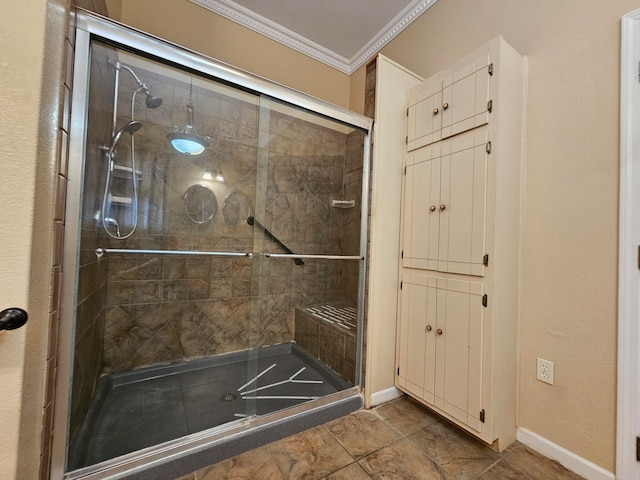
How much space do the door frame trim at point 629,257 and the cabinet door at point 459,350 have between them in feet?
1.71

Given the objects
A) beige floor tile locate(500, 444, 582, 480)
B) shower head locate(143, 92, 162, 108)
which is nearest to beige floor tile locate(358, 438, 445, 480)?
beige floor tile locate(500, 444, 582, 480)

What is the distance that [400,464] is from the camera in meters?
1.27

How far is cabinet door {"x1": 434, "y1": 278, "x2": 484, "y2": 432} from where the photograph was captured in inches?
53.3

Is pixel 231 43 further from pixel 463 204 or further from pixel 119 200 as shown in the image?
pixel 463 204

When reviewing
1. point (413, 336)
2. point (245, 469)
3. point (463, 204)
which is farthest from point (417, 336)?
point (245, 469)

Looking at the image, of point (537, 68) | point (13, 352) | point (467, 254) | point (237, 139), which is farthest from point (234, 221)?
point (537, 68)

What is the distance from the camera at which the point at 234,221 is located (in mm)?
2344

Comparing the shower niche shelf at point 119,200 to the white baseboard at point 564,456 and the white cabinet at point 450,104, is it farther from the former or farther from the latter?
the white baseboard at point 564,456

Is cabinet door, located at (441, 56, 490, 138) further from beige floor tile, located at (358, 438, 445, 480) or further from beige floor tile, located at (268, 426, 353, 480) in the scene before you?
beige floor tile, located at (268, 426, 353, 480)

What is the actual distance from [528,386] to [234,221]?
234cm

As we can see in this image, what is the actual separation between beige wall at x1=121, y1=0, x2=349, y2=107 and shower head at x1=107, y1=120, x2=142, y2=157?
83 cm

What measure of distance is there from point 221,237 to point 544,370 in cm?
238

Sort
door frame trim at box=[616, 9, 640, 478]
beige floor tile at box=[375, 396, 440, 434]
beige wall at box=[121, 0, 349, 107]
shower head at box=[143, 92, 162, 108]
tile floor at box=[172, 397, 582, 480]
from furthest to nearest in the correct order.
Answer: beige wall at box=[121, 0, 349, 107] → shower head at box=[143, 92, 162, 108] → beige floor tile at box=[375, 396, 440, 434] → tile floor at box=[172, 397, 582, 480] → door frame trim at box=[616, 9, 640, 478]

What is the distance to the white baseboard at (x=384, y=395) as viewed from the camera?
1723 millimetres
